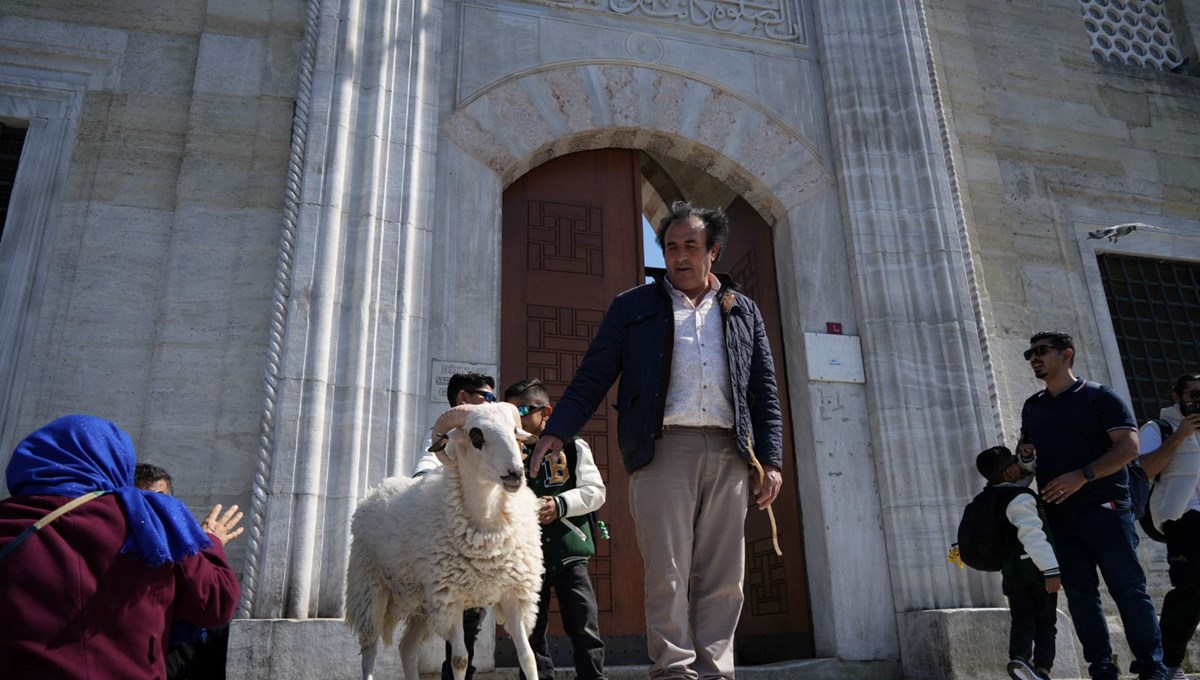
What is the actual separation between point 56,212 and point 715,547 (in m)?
5.08

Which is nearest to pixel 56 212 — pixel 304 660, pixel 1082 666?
pixel 304 660

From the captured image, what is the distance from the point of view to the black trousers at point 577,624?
13.1ft

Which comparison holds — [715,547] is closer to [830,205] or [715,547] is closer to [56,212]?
[830,205]

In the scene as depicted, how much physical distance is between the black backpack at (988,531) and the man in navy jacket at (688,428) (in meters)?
1.86

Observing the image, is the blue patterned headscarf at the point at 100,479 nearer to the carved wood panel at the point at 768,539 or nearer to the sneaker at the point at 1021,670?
the sneaker at the point at 1021,670

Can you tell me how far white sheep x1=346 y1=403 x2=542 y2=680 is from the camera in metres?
3.54

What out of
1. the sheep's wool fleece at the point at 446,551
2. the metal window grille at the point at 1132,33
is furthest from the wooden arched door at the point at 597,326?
the metal window grille at the point at 1132,33

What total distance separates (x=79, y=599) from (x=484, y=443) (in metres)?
1.56

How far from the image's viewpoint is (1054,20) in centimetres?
912

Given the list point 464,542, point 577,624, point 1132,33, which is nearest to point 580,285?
point 577,624

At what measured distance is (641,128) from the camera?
703 cm

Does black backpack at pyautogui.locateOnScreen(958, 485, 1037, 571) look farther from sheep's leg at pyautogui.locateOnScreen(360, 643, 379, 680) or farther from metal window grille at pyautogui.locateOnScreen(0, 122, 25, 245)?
metal window grille at pyautogui.locateOnScreen(0, 122, 25, 245)

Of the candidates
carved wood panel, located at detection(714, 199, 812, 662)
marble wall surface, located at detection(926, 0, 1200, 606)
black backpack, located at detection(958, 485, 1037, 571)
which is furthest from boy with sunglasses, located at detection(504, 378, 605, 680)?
marble wall surface, located at detection(926, 0, 1200, 606)

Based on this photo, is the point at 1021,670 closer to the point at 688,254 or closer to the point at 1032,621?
the point at 1032,621
